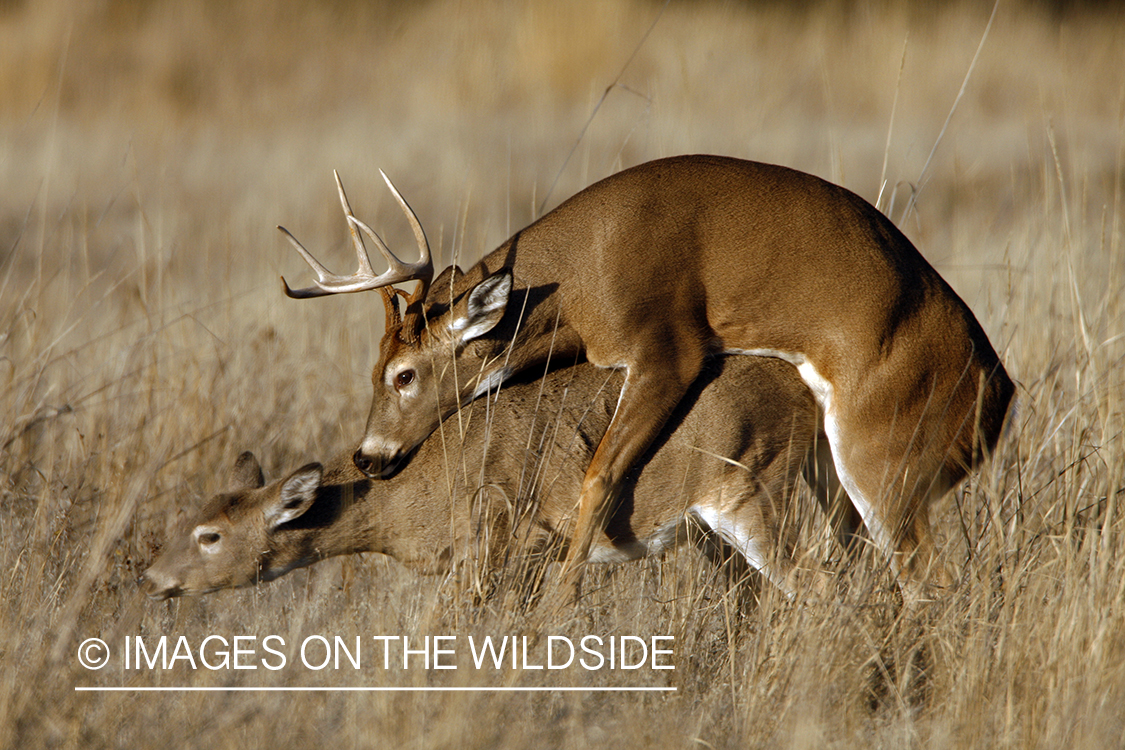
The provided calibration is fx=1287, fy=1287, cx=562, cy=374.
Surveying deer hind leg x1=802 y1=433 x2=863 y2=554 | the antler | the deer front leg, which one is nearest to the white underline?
the deer front leg

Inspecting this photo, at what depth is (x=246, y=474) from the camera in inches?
254

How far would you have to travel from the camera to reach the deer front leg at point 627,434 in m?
5.59

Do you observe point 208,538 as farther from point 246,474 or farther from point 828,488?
point 828,488

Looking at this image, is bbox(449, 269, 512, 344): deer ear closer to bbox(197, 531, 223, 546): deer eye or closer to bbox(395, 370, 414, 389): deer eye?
bbox(395, 370, 414, 389): deer eye

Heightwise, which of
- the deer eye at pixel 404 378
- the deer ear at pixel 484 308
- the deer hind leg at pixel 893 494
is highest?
the deer ear at pixel 484 308

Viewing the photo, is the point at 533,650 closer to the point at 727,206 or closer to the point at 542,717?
the point at 542,717

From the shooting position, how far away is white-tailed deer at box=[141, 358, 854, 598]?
5969 millimetres

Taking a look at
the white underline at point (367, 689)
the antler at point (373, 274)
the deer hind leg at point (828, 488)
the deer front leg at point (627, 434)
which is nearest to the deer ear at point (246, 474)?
the antler at point (373, 274)

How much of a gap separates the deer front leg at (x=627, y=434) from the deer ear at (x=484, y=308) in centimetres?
64

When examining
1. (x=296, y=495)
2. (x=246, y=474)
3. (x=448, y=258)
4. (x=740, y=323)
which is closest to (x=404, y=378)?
(x=296, y=495)

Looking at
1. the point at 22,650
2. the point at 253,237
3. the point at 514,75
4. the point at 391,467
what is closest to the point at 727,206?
the point at 391,467

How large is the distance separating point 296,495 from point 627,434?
163 centimetres

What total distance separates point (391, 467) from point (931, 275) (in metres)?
2.59

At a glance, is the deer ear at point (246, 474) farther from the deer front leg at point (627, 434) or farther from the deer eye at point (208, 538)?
the deer front leg at point (627, 434)
